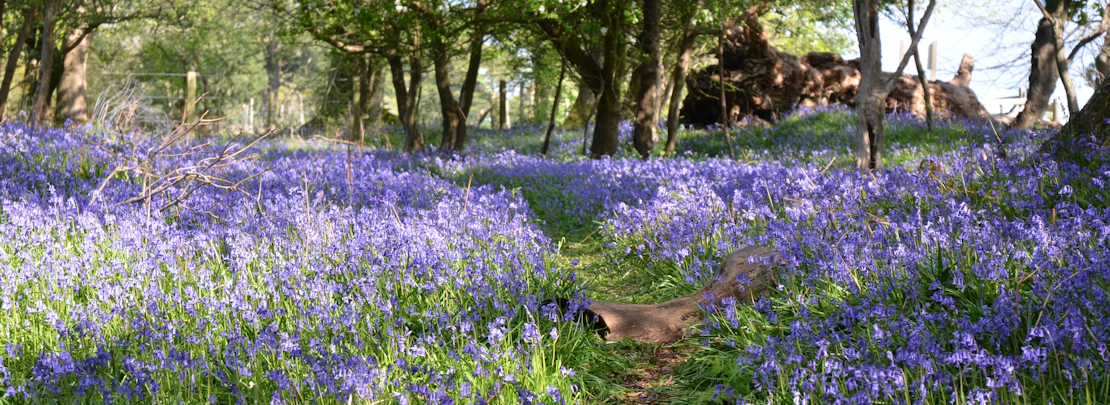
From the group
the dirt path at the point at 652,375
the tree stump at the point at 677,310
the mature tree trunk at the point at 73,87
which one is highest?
the mature tree trunk at the point at 73,87

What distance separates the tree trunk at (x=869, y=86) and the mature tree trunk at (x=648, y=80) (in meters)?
4.41

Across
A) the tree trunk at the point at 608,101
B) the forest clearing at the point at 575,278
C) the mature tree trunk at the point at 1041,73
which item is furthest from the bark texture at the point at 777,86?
the forest clearing at the point at 575,278

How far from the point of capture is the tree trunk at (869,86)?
9.19 m

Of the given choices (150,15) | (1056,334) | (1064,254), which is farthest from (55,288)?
(150,15)

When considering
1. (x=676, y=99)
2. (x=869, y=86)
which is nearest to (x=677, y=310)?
(x=869, y=86)

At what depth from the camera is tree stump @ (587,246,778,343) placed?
4883mm

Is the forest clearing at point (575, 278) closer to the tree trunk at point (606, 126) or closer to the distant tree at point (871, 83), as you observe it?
the distant tree at point (871, 83)

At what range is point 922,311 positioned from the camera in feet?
11.3

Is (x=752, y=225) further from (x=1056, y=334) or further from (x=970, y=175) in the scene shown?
(x=1056, y=334)

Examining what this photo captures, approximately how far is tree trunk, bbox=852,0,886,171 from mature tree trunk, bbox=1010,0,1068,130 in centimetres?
499

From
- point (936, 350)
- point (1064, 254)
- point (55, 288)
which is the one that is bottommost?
point (55, 288)

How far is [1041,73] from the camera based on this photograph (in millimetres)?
12961

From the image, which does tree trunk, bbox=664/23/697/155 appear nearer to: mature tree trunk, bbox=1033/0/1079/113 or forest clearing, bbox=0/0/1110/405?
forest clearing, bbox=0/0/1110/405

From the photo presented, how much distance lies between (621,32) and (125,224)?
9210 millimetres
